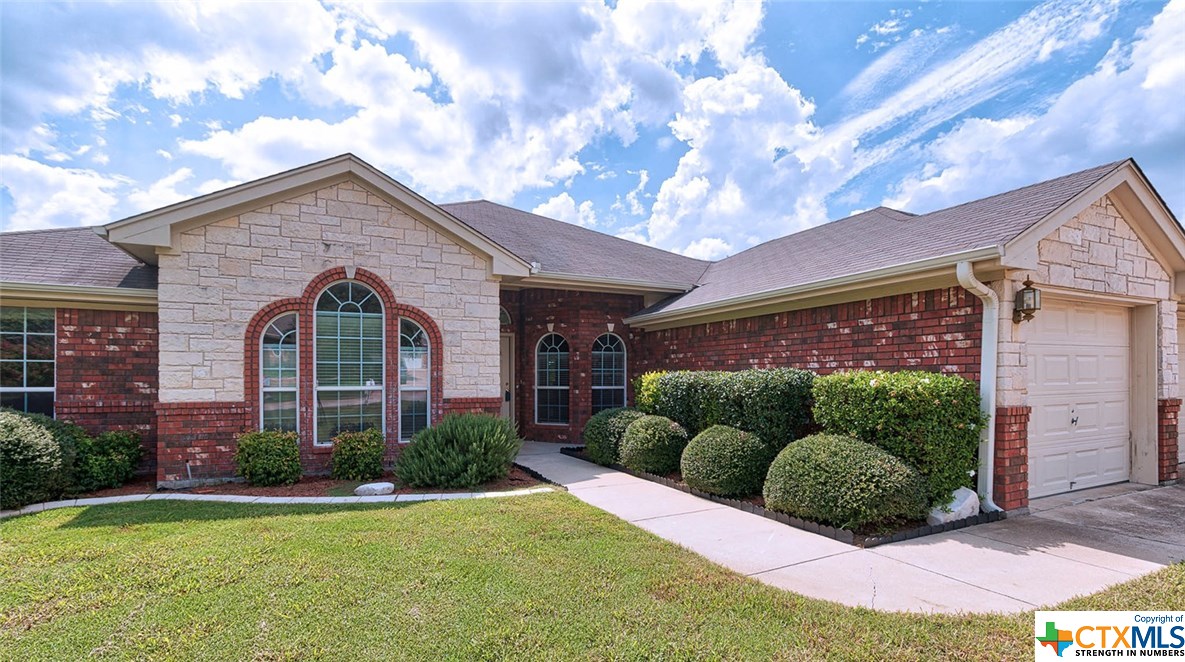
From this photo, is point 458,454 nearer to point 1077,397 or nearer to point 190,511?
point 190,511

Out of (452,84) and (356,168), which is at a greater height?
(452,84)

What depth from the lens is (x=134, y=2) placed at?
21.8 ft

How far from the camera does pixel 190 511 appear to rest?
19.9 ft

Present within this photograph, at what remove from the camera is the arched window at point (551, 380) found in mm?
12023

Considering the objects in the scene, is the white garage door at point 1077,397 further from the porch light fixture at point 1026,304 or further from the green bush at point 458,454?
the green bush at point 458,454

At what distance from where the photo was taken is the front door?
1230 centimetres

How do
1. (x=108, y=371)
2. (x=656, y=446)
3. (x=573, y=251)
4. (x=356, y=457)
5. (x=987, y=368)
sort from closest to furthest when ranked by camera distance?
(x=987, y=368)
(x=356, y=457)
(x=108, y=371)
(x=656, y=446)
(x=573, y=251)

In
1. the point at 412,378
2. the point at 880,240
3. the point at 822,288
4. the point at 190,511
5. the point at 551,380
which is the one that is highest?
the point at 880,240

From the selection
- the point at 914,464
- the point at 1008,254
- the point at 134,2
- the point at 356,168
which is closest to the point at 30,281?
the point at 134,2

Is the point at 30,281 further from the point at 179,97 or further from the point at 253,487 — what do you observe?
the point at 253,487

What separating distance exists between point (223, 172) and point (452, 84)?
4494mm

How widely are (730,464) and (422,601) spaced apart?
14.1 ft

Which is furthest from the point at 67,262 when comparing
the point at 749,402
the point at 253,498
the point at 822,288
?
the point at 822,288

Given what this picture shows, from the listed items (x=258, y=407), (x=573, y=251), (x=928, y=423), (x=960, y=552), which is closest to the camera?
(x=960, y=552)
